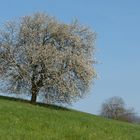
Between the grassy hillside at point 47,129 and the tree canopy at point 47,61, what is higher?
the tree canopy at point 47,61

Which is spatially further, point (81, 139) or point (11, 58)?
point (11, 58)

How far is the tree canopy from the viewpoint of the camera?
59219 mm

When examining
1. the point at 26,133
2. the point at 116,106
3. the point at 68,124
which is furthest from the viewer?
the point at 116,106

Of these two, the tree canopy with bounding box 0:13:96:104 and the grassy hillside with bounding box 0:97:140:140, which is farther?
the tree canopy with bounding box 0:13:96:104

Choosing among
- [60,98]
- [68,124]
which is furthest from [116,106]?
[68,124]

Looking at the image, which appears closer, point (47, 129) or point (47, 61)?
point (47, 129)

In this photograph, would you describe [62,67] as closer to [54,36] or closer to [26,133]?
[54,36]

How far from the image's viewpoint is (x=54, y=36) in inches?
2416

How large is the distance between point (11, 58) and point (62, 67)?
18.8ft

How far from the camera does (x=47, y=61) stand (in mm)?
58969

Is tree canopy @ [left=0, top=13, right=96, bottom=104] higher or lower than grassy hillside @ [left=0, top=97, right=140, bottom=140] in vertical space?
higher

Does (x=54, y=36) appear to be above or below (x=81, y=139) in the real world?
above

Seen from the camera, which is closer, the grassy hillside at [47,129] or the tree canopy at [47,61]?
the grassy hillside at [47,129]

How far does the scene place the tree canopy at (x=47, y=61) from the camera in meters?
59.2
